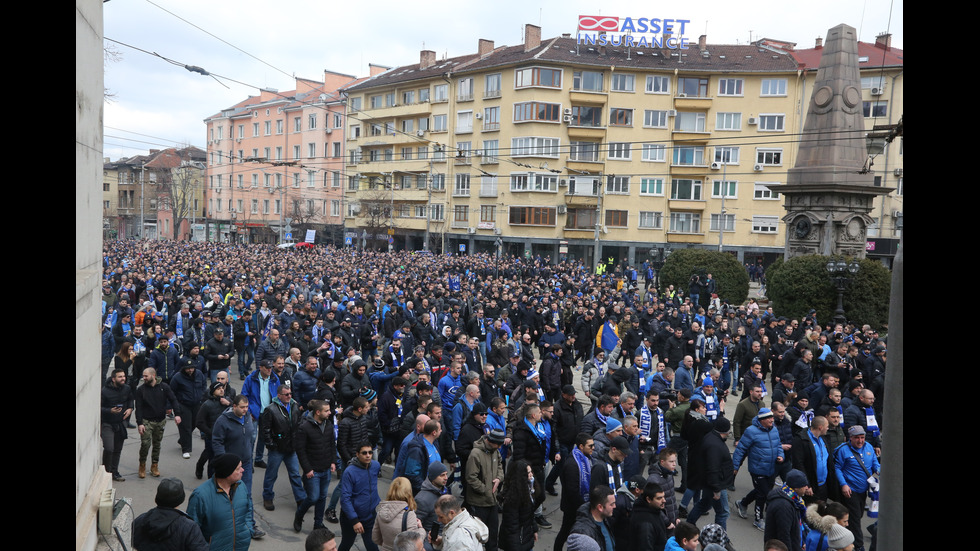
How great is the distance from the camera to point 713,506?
25.3 feet

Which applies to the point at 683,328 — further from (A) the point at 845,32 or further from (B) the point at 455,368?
(A) the point at 845,32

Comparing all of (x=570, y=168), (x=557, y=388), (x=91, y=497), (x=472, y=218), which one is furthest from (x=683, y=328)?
(x=472, y=218)

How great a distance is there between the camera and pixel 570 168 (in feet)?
170

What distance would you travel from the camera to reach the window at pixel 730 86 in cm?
5131

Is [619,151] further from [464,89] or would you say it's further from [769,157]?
[464,89]

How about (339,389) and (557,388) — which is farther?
(557,388)

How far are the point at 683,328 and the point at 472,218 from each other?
40.4 m

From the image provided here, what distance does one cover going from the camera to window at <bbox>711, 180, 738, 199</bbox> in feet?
170

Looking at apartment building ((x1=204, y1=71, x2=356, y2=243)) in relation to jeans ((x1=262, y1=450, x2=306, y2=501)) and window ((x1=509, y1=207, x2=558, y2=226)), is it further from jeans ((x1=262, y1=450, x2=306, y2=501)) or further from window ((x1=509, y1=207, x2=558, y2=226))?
jeans ((x1=262, y1=450, x2=306, y2=501))

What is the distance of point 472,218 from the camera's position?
55.5 m
